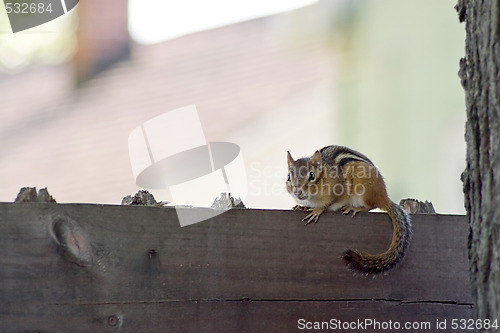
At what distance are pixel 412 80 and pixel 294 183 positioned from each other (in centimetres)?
426

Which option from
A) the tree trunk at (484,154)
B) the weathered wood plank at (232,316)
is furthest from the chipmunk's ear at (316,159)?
the tree trunk at (484,154)

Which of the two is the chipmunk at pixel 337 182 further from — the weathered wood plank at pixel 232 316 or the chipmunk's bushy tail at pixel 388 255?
the weathered wood plank at pixel 232 316

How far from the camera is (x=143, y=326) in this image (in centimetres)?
143

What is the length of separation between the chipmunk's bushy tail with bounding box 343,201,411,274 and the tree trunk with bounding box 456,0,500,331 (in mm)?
256

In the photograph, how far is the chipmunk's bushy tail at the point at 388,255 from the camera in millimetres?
1575

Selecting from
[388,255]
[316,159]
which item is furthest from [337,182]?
[388,255]

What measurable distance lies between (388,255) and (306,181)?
141cm

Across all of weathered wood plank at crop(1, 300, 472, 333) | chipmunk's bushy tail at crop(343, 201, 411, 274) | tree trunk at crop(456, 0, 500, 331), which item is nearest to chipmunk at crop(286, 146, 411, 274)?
chipmunk's bushy tail at crop(343, 201, 411, 274)

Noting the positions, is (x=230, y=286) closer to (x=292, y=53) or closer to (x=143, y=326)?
(x=143, y=326)

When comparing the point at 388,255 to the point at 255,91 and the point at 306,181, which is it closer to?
the point at 306,181

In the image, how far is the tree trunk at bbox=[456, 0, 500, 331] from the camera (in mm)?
1301

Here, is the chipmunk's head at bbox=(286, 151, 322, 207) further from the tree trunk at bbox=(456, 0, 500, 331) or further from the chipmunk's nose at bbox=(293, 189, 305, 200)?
the tree trunk at bbox=(456, 0, 500, 331)

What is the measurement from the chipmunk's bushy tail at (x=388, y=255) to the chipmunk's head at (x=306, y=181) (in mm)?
1261

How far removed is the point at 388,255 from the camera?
5.42 feet
